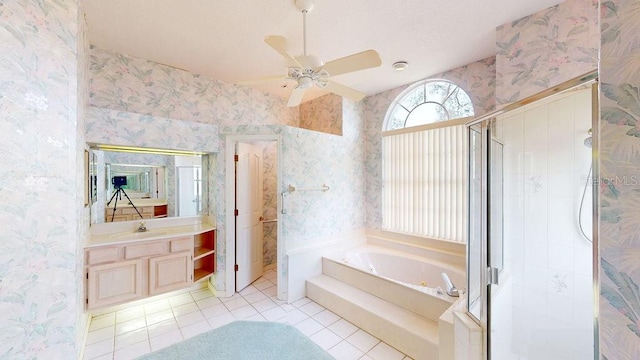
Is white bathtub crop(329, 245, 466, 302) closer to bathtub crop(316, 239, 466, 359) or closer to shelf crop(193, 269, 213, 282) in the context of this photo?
bathtub crop(316, 239, 466, 359)

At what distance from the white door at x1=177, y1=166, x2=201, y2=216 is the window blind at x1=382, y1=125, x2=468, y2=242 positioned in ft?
8.56

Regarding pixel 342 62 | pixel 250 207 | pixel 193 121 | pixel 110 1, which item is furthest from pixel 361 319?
pixel 110 1

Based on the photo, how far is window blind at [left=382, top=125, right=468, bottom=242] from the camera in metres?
2.93

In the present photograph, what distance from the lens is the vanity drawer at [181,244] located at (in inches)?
106

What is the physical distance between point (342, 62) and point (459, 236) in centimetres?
245

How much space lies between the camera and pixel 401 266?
320 cm

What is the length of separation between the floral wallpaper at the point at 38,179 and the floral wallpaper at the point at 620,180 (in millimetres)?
2499

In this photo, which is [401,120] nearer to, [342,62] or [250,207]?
[342,62]

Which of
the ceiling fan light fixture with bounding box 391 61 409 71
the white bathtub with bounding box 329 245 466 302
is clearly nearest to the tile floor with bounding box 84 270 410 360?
the white bathtub with bounding box 329 245 466 302

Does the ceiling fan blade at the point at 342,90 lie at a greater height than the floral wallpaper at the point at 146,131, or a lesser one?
greater

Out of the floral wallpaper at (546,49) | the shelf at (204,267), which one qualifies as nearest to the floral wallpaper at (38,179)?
the shelf at (204,267)

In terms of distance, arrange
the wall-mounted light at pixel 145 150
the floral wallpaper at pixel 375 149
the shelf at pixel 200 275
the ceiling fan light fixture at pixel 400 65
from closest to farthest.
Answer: the wall-mounted light at pixel 145 150, the ceiling fan light fixture at pixel 400 65, the shelf at pixel 200 275, the floral wallpaper at pixel 375 149

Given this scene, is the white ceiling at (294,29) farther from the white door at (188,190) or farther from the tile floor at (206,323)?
the tile floor at (206,323)

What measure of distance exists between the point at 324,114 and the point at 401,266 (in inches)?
97.5
